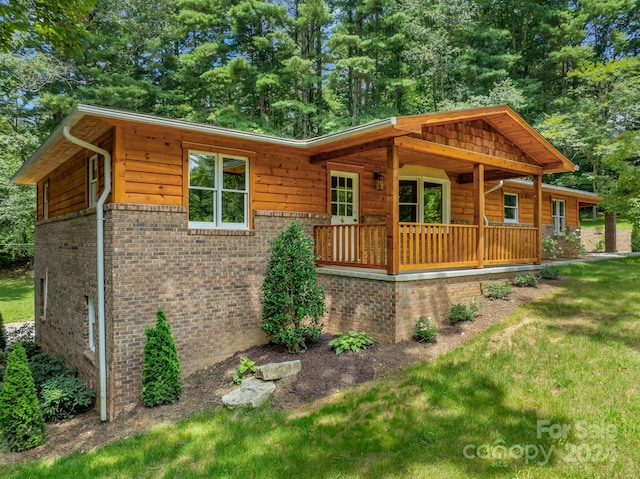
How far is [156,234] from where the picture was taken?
21.1ft

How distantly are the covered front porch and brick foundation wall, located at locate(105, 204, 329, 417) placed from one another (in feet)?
5.15

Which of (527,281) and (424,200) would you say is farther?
(424,200)

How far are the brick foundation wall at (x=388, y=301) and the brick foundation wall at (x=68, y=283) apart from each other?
4378 mm

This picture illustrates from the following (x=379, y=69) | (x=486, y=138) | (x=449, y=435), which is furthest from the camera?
(x=379, y=69)

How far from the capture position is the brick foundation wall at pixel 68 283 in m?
7.18

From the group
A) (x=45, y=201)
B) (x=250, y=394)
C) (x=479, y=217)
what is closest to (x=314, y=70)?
(x=45, y=201)

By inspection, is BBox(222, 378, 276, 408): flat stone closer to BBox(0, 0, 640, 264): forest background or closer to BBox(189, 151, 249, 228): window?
BBox(189, 151, 249, 228): window

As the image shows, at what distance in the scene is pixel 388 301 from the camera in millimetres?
6691

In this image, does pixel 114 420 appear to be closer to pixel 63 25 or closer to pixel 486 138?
pixel 63 25

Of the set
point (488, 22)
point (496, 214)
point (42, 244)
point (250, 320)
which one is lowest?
point (250, 320)

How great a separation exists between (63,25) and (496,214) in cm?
1300

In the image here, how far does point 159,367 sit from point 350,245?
4.02 metres

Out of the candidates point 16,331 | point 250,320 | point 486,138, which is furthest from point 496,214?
→ point 16,331

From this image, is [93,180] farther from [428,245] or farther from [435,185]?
[435,185]
